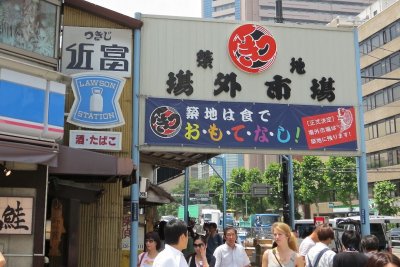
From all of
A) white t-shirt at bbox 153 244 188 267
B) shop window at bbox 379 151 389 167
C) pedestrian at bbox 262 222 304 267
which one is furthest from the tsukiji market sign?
shop window at bbox 379 151 389 167

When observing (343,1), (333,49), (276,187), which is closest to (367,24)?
(276,187)

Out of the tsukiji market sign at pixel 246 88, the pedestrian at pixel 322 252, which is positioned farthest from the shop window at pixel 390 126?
the pedestrian at pixel 322 252

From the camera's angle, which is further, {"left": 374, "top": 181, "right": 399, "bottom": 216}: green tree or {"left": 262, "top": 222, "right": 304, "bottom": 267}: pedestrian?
{"left": 374, "top": 181, "right": 399, "bottom": 216}: green tree

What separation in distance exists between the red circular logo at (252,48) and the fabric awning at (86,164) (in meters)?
4.76

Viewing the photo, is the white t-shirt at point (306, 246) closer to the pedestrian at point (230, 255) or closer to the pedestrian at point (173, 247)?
the pedestrian at point (230, 255)

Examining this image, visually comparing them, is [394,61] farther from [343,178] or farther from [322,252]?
[322,252]

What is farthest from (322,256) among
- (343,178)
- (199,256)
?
(343,178)

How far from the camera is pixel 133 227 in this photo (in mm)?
11328

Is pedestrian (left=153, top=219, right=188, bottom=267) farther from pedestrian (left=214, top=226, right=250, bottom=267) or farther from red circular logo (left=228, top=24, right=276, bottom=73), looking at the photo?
red circular logo (left=228, top=24, right=276, bottom=73)

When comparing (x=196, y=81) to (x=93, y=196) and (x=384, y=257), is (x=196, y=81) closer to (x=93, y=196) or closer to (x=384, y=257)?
(x=93, y=196)

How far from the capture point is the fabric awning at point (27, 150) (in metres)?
7.21

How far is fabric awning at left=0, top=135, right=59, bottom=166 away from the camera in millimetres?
7207

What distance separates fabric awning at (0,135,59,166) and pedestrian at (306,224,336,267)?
4.22 m

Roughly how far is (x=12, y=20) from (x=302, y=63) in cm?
729
